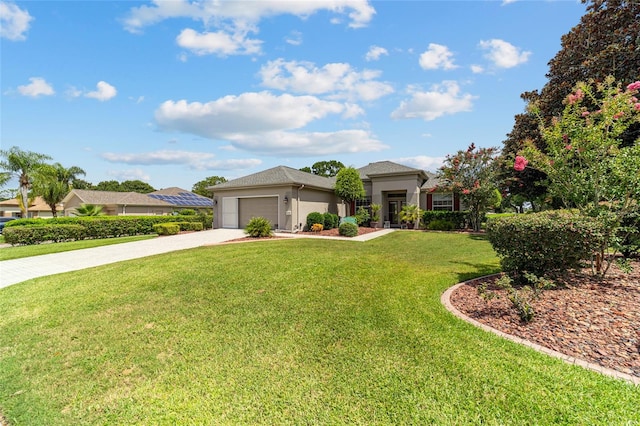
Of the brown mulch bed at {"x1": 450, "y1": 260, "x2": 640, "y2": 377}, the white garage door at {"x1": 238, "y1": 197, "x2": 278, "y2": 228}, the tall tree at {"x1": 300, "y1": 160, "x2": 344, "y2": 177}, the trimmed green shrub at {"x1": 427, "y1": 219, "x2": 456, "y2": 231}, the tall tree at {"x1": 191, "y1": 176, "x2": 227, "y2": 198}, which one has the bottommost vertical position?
the brown mulch bed at {"x1": 450, "y1": 260, "x2": 640, "y2": 377}

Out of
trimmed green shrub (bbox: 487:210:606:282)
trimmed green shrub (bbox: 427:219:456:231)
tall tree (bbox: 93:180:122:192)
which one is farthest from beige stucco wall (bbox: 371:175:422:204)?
tall tree (bbox: 93:180:122:192)

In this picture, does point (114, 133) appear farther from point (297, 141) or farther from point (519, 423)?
point (519, 423)

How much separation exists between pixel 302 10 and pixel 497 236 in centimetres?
905

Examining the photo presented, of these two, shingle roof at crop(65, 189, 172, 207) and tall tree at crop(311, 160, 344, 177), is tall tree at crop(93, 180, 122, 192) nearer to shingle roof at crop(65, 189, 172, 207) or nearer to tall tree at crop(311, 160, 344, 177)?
shingle roof at crop(65, 189, 172, 207)

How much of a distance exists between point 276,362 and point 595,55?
15788 millimetres

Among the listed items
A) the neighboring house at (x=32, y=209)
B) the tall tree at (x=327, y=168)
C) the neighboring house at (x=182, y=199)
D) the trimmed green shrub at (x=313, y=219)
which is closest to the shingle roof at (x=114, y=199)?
the neighboring house at (x=182, y=199)

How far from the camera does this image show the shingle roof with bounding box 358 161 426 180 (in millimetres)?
19894

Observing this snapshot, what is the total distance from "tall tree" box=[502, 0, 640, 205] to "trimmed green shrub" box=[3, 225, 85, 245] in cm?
2228

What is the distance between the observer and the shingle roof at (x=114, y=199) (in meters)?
30.5

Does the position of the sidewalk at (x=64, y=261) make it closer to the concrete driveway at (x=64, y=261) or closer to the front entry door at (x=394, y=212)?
the concrete driveway at (x=64, y=261)

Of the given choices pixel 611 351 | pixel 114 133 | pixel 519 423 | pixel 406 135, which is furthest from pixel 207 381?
pixel 114 133

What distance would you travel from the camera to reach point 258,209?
64.0ft

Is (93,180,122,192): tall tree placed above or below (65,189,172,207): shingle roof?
above

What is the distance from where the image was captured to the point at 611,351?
3.20 m
